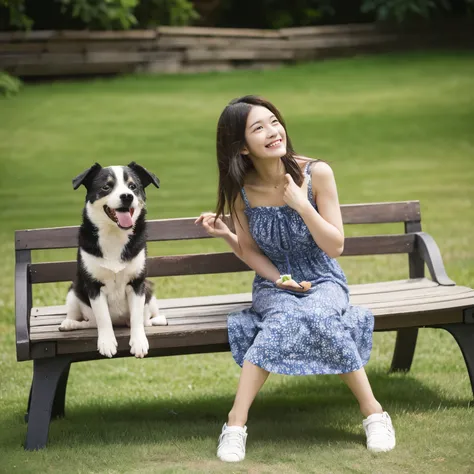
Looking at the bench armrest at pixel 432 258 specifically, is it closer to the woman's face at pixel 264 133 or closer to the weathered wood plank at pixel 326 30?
the woman's face at pixel 264 133

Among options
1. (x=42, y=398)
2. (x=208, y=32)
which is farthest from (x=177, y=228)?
(x=208, y=32)

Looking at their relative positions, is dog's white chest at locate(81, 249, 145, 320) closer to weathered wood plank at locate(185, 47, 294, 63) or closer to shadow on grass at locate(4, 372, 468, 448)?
shadow on grass at locate(4, 372, 468, 448)

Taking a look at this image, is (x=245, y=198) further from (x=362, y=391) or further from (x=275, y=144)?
(x=362, y=391)

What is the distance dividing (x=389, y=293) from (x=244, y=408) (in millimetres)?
1166

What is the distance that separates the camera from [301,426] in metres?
5.11

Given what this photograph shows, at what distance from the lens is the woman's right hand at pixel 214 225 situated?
5.04 metres

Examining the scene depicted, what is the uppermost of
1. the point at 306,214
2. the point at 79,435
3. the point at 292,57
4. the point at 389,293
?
the point at 292,57

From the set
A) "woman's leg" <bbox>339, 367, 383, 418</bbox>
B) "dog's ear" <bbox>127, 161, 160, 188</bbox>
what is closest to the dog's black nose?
"dog's ear" <bbox>127, 161, 160, 188</bbox>

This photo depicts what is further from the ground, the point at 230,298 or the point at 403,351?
the point at 230,298

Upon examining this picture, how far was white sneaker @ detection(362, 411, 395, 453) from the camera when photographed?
461 cm

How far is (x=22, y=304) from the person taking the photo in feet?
16.0

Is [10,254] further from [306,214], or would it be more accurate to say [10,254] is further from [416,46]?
[416,46]

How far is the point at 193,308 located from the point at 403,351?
1450 mm

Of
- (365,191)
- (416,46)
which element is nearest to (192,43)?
(416,46)
